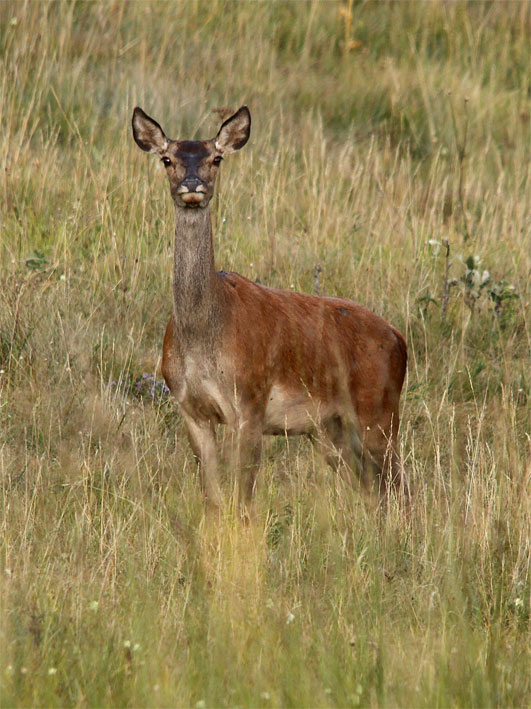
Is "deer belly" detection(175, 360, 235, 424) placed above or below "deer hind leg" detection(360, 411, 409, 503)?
above

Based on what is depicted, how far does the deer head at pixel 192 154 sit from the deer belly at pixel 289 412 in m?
0.97

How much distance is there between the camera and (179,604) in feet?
13.7

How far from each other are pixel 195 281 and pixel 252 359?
1.43ft

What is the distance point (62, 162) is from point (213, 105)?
2138 mm

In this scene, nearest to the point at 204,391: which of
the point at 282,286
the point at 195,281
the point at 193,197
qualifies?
the point at 195,281

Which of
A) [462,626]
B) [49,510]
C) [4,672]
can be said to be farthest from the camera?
[49,510]

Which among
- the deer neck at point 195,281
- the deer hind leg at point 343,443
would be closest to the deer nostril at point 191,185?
the deer neck at point 195,281

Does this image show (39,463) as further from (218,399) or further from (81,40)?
(81,40)

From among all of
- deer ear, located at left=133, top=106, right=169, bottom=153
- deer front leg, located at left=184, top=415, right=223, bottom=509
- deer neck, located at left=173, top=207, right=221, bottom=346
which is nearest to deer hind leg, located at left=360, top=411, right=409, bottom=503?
deer front leg, located at left=184, top=415, right=223, bottom=509

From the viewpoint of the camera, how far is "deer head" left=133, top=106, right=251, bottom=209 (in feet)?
17.0

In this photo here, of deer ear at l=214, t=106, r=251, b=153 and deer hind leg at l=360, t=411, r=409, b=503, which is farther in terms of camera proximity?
deer hind leg at l=360, t=411, r=409, b=503

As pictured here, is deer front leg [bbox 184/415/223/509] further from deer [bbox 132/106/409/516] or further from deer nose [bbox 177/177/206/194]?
deer nose [bbox 177/177/206/194]

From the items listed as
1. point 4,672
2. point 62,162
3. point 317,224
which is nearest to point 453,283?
point 317,224

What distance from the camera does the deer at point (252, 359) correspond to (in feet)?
17.4
